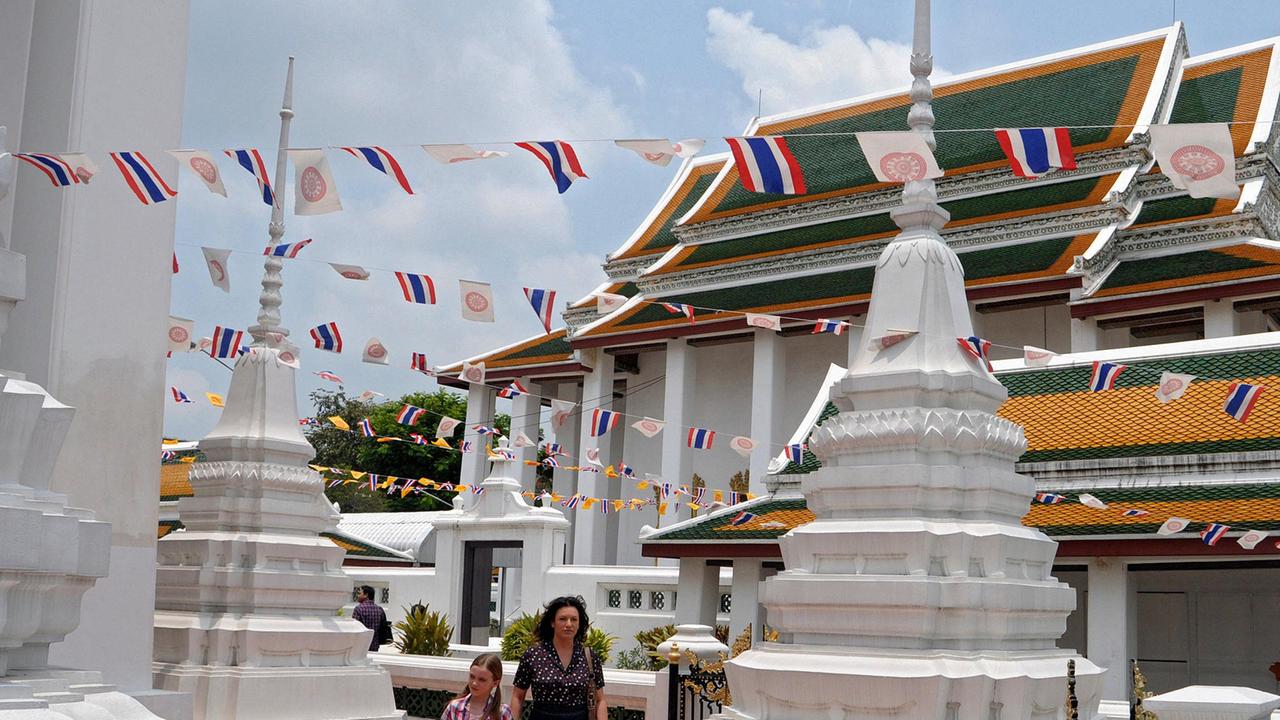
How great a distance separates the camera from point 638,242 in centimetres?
3284

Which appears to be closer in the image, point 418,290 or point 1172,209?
point 418,290

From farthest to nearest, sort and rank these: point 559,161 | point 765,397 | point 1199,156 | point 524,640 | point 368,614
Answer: point 765,397
point 524,640
point 368,614
point 559,161
point 1199,156

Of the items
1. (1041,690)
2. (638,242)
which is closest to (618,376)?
(638,242)

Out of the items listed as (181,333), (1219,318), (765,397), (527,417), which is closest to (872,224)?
(765,397)

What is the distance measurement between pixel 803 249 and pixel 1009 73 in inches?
270

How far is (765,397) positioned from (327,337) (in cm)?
1481

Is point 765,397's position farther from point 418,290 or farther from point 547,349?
point 418,290

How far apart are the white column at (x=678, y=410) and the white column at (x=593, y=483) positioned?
1762 mm

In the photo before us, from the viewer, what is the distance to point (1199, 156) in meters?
6.80

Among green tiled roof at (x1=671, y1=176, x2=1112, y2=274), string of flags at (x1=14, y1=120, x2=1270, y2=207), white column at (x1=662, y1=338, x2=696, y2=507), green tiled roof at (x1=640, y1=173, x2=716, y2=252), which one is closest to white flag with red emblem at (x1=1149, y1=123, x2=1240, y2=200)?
string of flags at (x1=14, y1=120, x2=1270, y2=207)

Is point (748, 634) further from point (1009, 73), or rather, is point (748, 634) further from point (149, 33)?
point (1009, 73)

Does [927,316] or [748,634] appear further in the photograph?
[748,634]

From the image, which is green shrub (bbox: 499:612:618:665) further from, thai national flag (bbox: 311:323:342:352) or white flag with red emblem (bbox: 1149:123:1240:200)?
white flag with red emblem (bbox: 1149:123:1240:200)

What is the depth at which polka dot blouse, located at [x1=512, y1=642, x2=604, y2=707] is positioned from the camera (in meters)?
6.65
